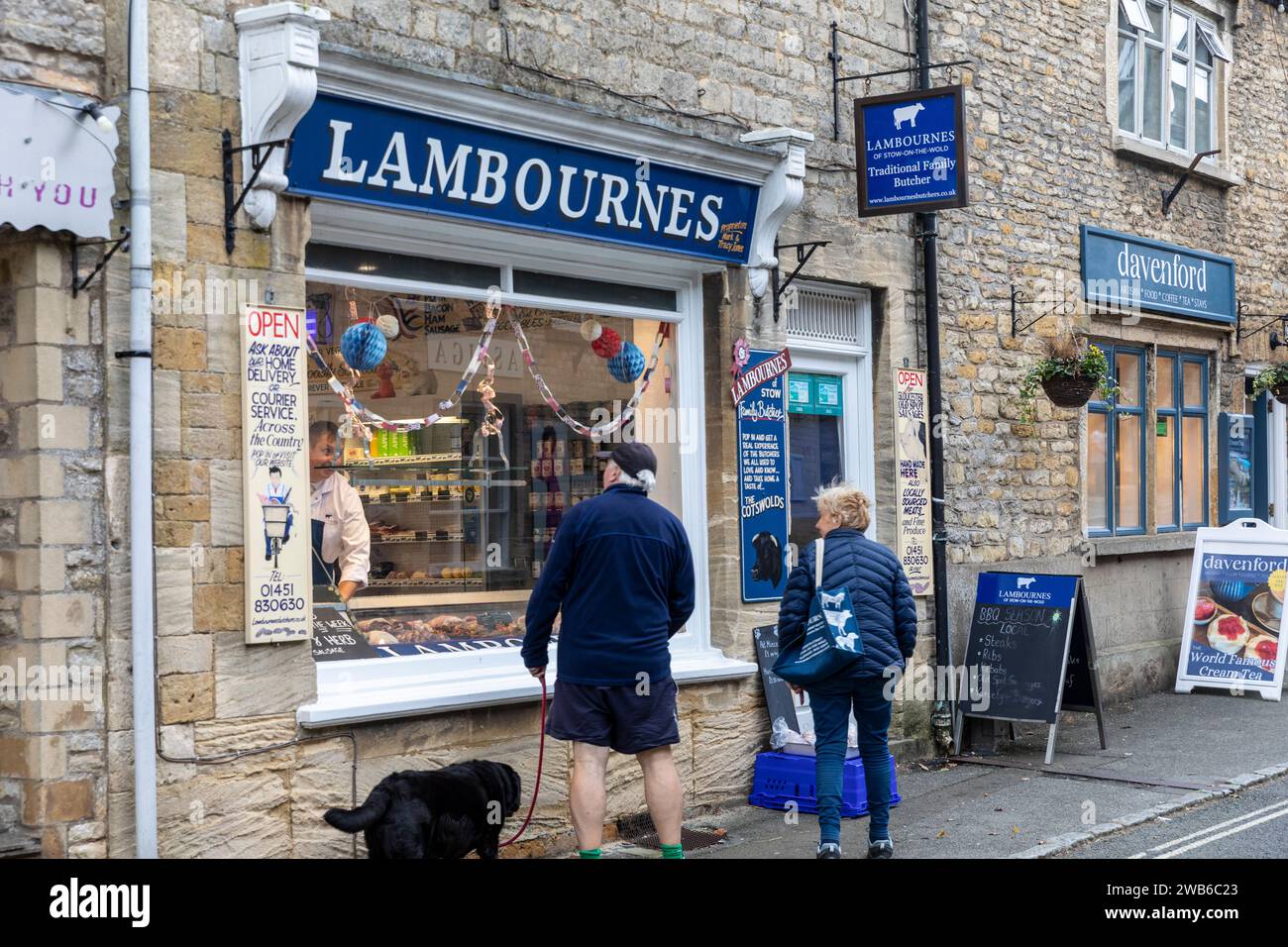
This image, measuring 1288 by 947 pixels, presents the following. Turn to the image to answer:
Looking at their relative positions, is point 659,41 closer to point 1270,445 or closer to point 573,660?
point 573,660

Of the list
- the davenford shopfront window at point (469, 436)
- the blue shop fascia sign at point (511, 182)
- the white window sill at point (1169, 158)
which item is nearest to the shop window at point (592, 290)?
the davenford shopfront window at point (469, 436)

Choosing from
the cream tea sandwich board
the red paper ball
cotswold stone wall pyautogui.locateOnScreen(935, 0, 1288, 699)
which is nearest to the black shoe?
the red paper ball

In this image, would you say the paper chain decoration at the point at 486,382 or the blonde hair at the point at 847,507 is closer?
the blonde hair at the point at 847,507

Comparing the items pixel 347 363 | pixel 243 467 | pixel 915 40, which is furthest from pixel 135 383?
pixel 915 40

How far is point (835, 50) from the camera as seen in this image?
31.8 feet

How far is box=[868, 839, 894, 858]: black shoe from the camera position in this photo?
722 centimetres

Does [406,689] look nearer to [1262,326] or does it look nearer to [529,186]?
[529,186]

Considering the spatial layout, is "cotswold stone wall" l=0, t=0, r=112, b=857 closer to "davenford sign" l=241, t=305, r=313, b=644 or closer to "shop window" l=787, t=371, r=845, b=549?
"davenford sign" l=241, t=305, r=313, b=644

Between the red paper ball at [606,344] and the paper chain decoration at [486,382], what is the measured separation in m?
0.26

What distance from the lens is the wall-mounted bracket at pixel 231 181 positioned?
6.46 meters

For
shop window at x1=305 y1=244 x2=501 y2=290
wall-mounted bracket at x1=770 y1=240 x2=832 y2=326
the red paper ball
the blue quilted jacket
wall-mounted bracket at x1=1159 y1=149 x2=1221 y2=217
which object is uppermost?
wall-mounted bracket at x1=1159 y1=149 x2=1221 y2=217

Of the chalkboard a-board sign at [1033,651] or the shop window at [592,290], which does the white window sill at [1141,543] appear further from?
the shop window at [592,290]

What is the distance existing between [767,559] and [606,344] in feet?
5.33

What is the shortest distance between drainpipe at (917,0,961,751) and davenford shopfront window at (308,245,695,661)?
2.16 m
